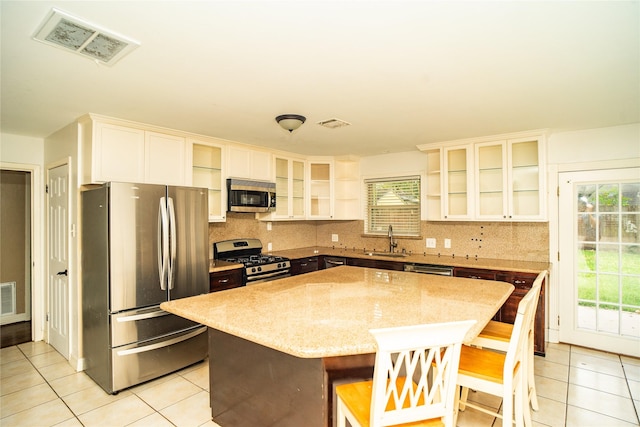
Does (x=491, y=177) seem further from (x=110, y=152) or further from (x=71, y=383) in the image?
(x=71, y=383)

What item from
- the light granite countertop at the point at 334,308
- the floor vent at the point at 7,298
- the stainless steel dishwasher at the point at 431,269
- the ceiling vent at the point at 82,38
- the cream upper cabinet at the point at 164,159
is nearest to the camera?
the light granite countertop at the point at 334,308

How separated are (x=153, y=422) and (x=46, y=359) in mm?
1961

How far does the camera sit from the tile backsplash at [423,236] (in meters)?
3.94

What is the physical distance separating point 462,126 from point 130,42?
3.00 meters

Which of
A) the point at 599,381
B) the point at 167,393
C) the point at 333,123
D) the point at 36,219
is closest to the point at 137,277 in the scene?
the point at 167,393

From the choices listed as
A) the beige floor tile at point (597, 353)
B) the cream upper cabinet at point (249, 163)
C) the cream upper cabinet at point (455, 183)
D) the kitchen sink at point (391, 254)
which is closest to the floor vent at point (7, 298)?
the cream upper cabinet at point (249, 163)

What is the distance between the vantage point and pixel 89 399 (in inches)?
106

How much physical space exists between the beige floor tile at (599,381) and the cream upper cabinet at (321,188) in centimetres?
338

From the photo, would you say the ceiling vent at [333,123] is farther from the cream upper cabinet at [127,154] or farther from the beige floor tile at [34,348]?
the beige floor tile at [34,348]

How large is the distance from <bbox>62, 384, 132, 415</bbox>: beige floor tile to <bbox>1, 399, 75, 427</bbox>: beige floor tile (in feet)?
0.18

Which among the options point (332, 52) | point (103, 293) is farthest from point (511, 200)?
point (103, 293)

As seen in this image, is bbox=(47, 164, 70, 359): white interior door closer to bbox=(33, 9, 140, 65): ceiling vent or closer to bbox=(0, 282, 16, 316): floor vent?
bbox=(0, 282, 16, 316): floor vent

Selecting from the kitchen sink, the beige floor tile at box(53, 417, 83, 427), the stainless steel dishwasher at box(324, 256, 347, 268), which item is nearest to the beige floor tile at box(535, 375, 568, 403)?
the kitchen sink

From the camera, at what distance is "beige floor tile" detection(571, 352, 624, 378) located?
3082 millimetres
